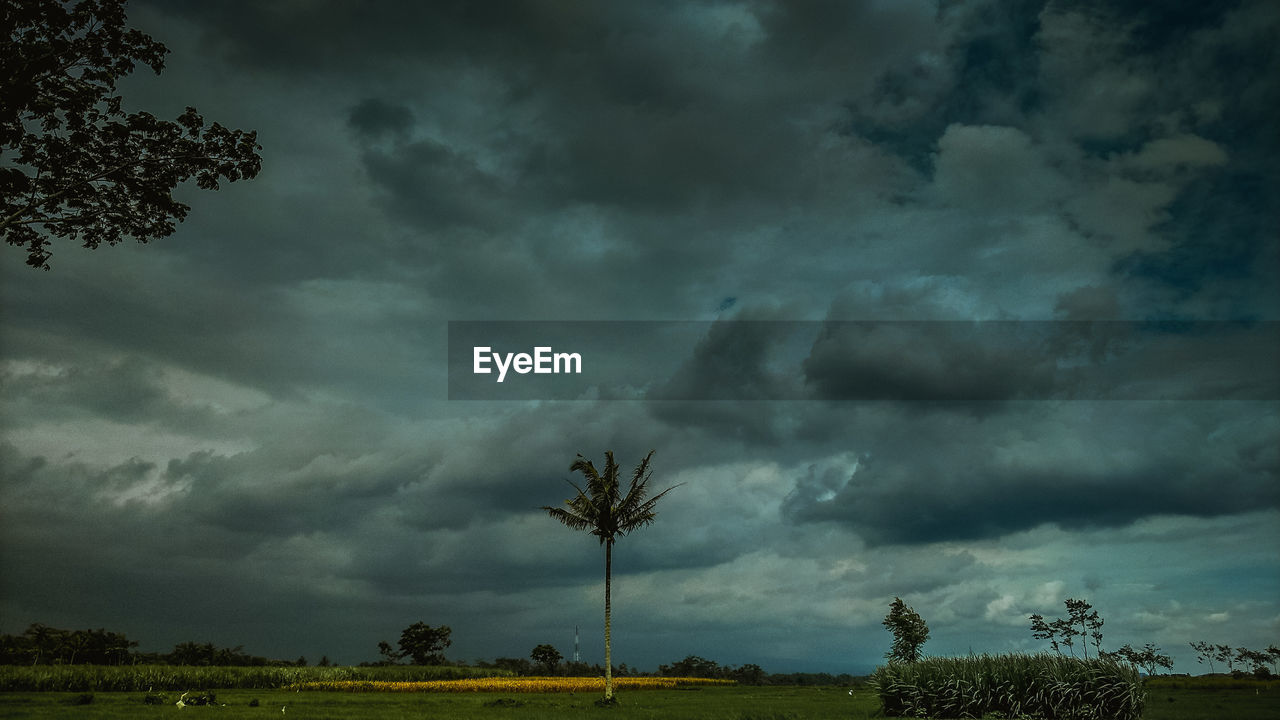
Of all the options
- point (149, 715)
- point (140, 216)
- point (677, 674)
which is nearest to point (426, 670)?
point (677, 674)

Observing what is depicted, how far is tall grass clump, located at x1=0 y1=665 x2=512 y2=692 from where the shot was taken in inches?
2045

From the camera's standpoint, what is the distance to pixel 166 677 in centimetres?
5559

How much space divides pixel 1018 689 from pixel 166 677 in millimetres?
59881

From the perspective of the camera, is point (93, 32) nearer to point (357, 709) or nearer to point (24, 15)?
point (24, 15)

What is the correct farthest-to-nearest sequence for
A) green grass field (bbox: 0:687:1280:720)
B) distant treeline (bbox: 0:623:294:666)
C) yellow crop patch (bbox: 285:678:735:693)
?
1. distant treeline (bbox: 0:623:294:666)
2. yellow crop patch (bbox: 285:678:735:693)
3. green grass field (bbox: 0:687:1280:720)

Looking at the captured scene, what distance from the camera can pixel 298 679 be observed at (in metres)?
64.0

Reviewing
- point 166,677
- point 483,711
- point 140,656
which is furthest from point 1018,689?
point 140,656

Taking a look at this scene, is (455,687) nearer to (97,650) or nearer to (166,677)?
(166,677)

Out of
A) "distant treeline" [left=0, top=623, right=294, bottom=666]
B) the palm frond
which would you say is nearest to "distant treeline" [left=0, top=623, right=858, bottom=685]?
"distant treeline" [left=0, top=623, right=294, bottom=666]

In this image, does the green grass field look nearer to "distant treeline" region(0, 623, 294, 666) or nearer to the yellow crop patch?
the yellow crop patch

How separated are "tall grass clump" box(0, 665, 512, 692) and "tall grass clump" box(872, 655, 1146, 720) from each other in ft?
177

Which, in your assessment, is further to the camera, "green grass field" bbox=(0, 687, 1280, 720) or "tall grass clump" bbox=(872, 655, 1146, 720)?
"green grass field" bbox=(0, 687, 1280, 720)

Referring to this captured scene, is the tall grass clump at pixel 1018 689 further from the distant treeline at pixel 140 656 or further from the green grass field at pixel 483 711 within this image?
the distant treeline at pixel 140 656

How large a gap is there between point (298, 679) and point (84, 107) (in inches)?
2225
